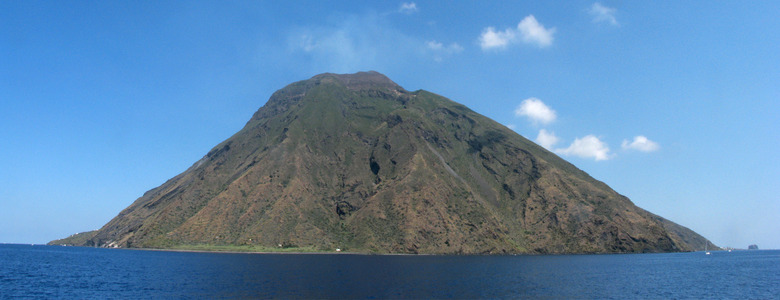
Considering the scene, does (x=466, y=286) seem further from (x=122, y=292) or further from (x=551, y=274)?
(x=122, y=292)

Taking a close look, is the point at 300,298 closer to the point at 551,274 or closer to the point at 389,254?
the point at 551,274

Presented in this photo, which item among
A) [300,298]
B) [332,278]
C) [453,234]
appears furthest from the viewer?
[453,234]

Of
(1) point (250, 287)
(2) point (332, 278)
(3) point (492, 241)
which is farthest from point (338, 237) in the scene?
(1) point (250, 287)

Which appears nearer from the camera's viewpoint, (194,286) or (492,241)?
(194,286)

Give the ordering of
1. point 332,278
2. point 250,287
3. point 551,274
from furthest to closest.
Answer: point 551,274
point 332,278
point 250,287

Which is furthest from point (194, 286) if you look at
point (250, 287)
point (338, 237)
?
point (338, 237)

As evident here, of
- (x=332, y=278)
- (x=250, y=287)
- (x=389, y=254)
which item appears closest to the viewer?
(x=250, y=287)

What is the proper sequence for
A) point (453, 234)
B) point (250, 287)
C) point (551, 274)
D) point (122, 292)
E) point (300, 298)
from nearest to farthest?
point (300, 298), point (122, 292), point (250, 287), point (551, 274), point (453, 234)

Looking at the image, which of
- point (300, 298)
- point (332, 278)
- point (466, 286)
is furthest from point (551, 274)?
point (300, 298)

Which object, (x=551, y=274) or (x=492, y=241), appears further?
(x=492, y=241)
